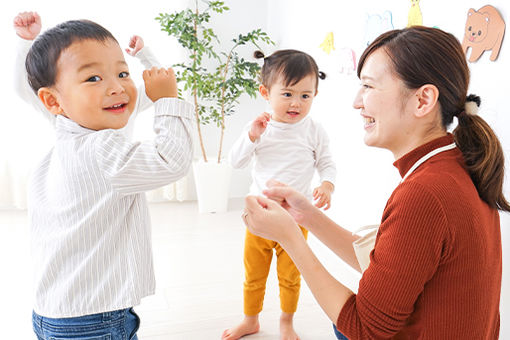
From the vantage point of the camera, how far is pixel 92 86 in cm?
98

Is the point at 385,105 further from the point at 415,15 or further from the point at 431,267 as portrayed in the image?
the point at 415,15

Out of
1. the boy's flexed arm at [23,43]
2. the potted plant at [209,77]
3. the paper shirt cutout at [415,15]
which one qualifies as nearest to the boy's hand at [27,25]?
the boy's flexed arm at [23,43]

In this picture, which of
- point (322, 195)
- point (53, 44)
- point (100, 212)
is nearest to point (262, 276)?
point (322, 195)

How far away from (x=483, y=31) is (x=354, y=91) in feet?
3.32

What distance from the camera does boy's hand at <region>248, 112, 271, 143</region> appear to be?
1707 millimetres

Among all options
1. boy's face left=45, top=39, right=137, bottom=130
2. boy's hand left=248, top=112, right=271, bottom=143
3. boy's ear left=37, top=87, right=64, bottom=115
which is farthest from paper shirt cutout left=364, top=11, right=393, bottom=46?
boy's ear left=37, top=87, right=64, bottom=115

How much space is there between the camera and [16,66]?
122 cm

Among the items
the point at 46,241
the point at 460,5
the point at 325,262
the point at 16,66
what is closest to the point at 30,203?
the point at 46,241

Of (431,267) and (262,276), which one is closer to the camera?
(431,267)

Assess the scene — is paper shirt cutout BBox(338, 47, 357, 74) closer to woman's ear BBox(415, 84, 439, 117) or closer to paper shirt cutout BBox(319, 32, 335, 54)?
paper shirt cutout BBox(319, 32, 335, 54)

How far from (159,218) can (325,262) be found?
1.50m

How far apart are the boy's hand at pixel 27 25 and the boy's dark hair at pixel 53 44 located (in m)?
0.22

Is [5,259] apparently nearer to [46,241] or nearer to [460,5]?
[46,241]

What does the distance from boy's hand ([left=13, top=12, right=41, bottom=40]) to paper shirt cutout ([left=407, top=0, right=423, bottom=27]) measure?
1.63 meters
